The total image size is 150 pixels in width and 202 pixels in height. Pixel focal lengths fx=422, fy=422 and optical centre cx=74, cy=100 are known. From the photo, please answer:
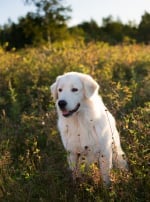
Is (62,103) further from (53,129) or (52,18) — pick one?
(52,18)

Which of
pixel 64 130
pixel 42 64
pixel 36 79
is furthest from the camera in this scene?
pixel 42 64

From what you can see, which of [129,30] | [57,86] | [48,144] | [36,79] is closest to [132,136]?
[57,86]

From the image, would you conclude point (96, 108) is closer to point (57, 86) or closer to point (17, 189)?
point (57, 86)

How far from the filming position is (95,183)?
419 centimetres

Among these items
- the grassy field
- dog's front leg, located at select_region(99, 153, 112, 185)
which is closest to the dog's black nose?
the grassy field

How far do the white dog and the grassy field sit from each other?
0.77 ft

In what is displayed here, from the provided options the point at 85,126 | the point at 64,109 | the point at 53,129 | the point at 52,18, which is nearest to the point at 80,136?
the point at 85,126

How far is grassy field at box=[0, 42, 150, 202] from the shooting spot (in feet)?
14.1

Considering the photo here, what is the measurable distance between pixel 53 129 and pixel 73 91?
1556 millimetres

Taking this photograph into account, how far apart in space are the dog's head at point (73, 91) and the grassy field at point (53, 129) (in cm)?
40

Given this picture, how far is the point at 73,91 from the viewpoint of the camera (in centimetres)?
484

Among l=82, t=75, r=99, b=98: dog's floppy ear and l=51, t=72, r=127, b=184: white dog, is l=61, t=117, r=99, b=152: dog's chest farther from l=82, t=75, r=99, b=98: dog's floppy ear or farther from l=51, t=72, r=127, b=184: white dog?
l=82, t=75, r=99, b=98: dog's floppy ear

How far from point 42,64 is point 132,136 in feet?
17.3

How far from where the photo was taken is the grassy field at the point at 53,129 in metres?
4.30
